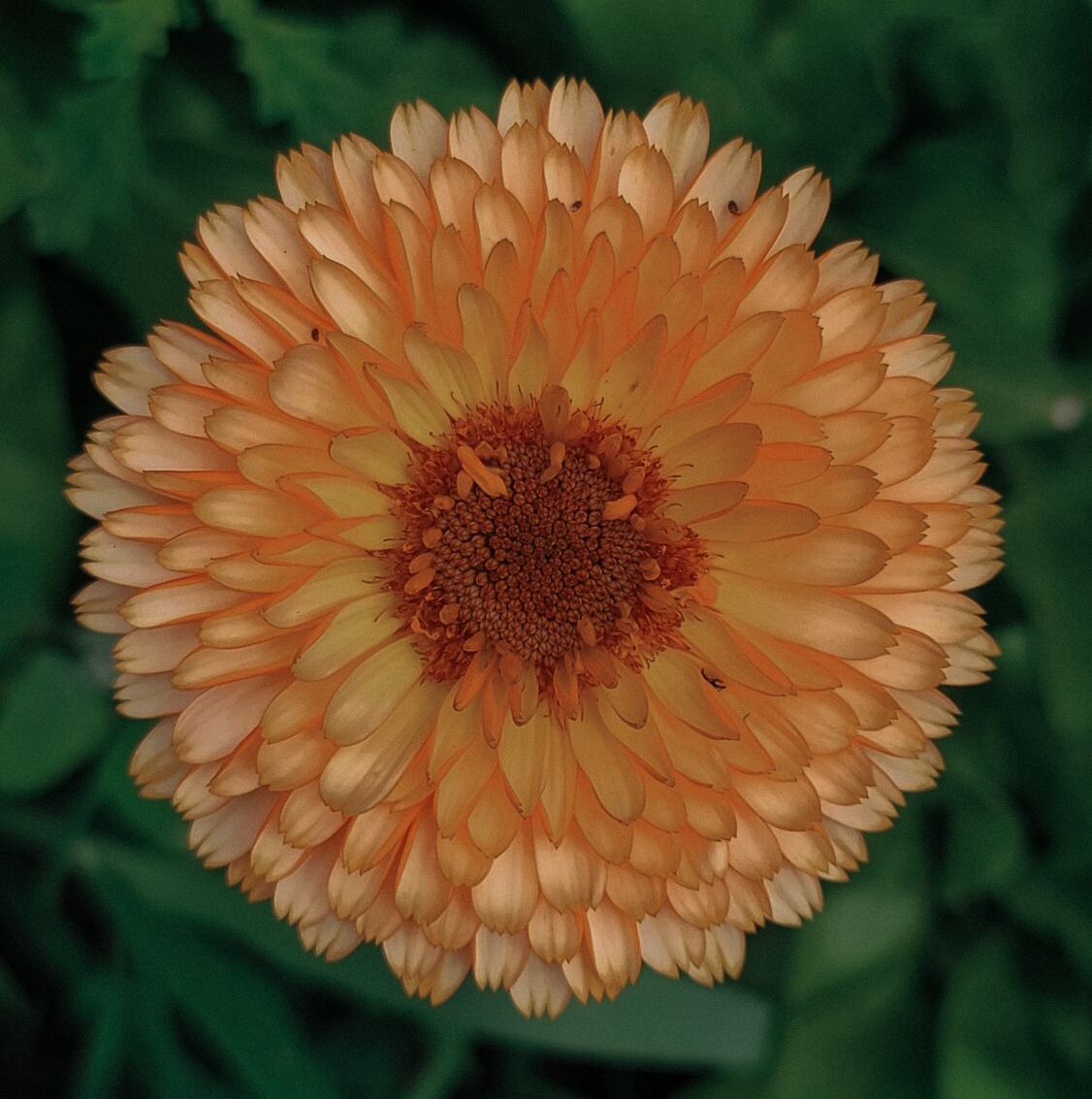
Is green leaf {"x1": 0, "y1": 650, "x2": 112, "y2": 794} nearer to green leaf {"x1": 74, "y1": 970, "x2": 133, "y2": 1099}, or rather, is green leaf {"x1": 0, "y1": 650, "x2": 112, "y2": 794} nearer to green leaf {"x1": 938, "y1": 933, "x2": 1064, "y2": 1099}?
green leaf {"x1": 74, "y1": 970, "x2": 133, "y2": 1099}

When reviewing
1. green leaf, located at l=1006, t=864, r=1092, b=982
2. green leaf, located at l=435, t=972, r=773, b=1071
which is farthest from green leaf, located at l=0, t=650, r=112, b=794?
green leaf, located at l=1006, t=864, r=1092, b=982

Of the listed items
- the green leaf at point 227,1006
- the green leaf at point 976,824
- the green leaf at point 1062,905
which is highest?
the green leaf at point 976,824

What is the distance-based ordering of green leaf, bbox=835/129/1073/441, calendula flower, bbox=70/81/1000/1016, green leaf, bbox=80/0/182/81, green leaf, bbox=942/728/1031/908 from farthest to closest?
green leaf, bbox=942/728/1031/908
green leaf, bbox=835/129/1073/441
green leaf, bbox=80/0/182/81
calendula flower, bbox=70/81/1000/1016

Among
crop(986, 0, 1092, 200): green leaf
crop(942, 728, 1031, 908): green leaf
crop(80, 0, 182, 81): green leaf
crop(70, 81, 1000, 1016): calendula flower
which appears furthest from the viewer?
crop(942, 728, 1031, 908): green leaf

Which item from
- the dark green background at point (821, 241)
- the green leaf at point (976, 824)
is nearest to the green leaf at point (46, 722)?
the dark green background at point (821, 241)

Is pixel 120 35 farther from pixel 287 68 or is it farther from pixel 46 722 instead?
pixel 46 722

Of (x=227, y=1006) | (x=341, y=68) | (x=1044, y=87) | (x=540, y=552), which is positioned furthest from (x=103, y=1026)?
(x=1044, y=87)

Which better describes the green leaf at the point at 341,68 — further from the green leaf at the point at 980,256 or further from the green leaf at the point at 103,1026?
the green leaf at the point at 103,1026

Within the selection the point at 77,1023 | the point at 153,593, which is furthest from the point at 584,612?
the point at 77,1023
